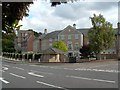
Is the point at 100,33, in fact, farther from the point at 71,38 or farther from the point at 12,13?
the point at 12,13

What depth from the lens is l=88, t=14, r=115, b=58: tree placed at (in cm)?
7050

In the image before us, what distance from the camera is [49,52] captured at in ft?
237

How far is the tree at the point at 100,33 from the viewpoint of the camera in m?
70.5

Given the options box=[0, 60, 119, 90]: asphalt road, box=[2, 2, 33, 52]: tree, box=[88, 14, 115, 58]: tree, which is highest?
box=[88, 14, 115, 58]: tree

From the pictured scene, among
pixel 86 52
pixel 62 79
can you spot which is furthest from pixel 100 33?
pixel 62 79

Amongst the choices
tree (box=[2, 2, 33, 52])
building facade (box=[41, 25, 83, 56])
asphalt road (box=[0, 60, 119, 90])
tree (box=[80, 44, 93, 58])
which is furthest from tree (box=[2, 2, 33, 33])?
building facade (box=[41, 25, 83, 56])

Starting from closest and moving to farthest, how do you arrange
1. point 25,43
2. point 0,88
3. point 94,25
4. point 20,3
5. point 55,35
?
point 20,3 < point 0,88 < point 94,25 < point 55,35 < point 25,43

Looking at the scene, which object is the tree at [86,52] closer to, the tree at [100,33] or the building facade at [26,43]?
the tree at [100,33]

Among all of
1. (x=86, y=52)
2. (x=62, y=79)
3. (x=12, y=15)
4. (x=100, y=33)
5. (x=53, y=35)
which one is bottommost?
(x=62, y=79)

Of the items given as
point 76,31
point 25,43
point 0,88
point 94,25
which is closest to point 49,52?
point 94,25

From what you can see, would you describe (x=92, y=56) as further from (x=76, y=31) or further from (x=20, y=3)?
(x=20, y=3)

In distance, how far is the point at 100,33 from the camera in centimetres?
7069

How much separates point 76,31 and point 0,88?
3433 inches

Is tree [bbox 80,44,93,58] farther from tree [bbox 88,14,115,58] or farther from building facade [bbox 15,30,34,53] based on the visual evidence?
building facade [bbox 15,30,34,53]
